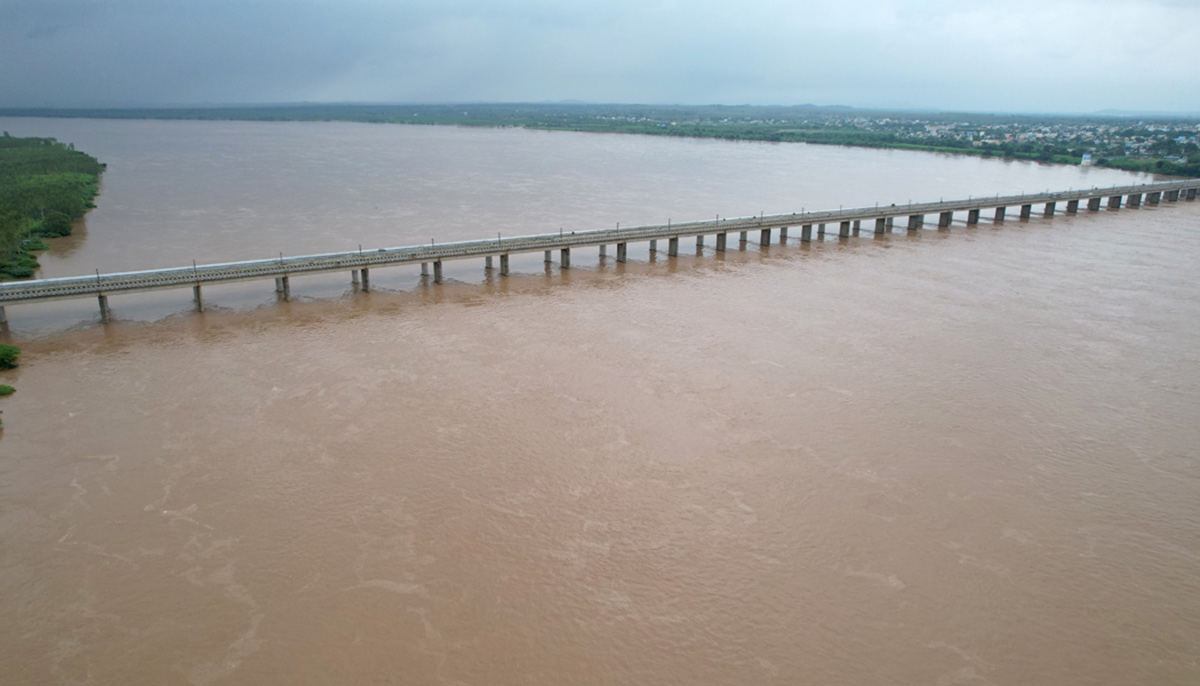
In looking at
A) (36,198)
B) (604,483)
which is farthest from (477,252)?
A: (36,198)

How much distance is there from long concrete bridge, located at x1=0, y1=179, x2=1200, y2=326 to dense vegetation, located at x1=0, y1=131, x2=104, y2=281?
29.9 feet

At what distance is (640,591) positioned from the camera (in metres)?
13.4

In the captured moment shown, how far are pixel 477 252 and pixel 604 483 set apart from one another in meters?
19.0

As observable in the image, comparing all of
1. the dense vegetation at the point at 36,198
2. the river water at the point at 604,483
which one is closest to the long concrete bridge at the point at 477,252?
the river water at the point at 604,483

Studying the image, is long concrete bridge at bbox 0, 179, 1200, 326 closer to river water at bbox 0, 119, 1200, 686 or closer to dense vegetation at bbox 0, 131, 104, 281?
river water at bbox 0, 119, 1200, 686

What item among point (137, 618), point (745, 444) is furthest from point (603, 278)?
point (137, 618)

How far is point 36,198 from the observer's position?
44031mm

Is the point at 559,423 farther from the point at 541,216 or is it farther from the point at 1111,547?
the point at 541,216

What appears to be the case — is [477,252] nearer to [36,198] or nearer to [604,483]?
[604,483]

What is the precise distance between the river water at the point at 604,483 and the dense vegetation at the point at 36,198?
272 cm

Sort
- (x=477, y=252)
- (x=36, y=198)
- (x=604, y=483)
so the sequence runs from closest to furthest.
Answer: (x=604, y=483) → (x=477, y=252) → (x=36, y=198)

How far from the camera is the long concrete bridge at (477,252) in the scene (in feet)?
85.5

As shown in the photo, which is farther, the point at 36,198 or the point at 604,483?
the point at 36,198

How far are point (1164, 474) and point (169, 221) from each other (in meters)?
48.4
